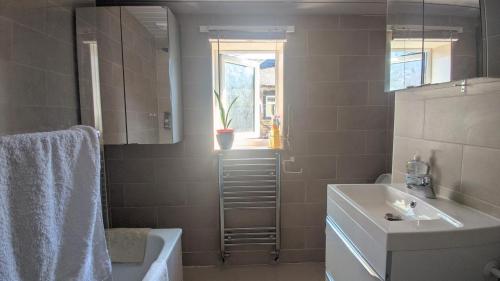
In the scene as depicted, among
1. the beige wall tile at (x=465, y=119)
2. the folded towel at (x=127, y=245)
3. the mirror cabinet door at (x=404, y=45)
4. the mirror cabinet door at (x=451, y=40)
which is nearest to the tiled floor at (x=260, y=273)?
the folded towel at (x=127, y=245)

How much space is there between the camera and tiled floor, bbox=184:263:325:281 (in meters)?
2.21

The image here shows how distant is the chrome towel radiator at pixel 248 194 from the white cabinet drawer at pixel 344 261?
805mm

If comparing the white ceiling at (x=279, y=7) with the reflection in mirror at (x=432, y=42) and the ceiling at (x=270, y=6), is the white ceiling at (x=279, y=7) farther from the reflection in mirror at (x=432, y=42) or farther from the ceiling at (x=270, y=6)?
the reflection in mirror at (x=432, y=42)

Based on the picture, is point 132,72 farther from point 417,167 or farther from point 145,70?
point 417,167

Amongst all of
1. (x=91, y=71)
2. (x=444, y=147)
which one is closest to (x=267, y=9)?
(x=91, y=71)

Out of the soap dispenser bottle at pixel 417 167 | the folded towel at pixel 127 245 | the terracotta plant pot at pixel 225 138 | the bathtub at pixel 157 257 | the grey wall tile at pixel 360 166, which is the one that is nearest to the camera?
the soap dispenser bottle at pixel 417 167

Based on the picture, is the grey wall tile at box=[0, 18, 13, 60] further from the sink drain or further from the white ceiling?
the sink drain

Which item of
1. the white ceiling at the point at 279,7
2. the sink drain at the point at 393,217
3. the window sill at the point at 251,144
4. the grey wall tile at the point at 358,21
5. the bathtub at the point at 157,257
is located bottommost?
the bathtub at the point at 157,257

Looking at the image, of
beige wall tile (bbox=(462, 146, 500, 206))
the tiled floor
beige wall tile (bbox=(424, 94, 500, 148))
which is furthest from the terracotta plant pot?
beige wall tile (bbox=(462, 146, 500, 206))

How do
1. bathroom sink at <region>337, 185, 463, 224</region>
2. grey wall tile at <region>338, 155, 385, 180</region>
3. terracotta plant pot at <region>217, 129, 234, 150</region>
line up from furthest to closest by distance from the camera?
grey wall tile at <region>338, 155, 385, 180</region>
terracotta plant pot at <region>217, 129, 234, 150</region>
bathroom sink at <region>337, 185, 463, 224</region>

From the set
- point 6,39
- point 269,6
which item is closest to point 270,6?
point 269,6

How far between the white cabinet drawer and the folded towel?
4.25 feet

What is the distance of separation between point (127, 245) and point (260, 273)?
42.1 inches

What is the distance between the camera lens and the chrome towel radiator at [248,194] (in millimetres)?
2248
